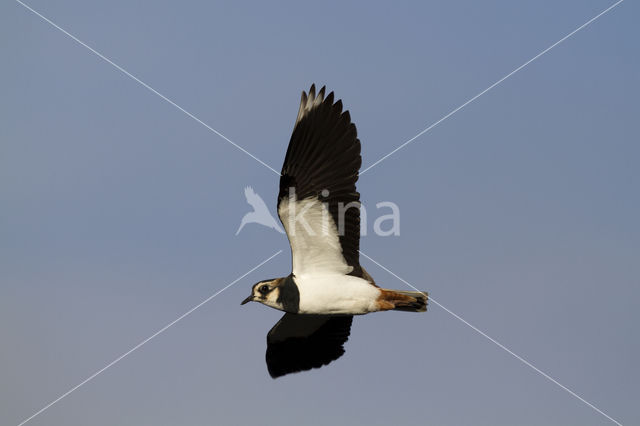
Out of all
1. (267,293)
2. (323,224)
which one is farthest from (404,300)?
(267,293)

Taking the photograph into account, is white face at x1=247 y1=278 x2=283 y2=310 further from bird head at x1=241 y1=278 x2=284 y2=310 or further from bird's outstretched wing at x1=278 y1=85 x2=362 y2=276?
bird's outstretched wing at x1=278 y1=85 x2=362 y2=276

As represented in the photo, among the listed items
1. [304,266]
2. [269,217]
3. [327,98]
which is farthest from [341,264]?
[327,98]

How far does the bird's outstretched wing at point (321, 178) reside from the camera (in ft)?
38.1

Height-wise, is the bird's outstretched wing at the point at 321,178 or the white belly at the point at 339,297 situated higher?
the bird's outstretched wing at the point at 321,178

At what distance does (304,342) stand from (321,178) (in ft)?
9.96

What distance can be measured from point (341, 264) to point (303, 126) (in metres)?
1.98

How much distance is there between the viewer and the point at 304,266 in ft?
39.8

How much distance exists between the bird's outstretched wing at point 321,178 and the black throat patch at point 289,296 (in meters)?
0.63

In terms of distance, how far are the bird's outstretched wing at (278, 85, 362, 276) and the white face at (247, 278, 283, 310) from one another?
0.72 meters

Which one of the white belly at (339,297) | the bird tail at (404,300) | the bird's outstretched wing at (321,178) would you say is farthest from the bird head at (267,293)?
the bird tail at (404,300)

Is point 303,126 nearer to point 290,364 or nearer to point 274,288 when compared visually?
point 274,288

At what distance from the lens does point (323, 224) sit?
1183 cm

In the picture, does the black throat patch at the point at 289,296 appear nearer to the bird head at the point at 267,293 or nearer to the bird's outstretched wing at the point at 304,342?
the bird head at the point at 267,293

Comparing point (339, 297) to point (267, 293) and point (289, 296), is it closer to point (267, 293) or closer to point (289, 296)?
point (289, 296)
